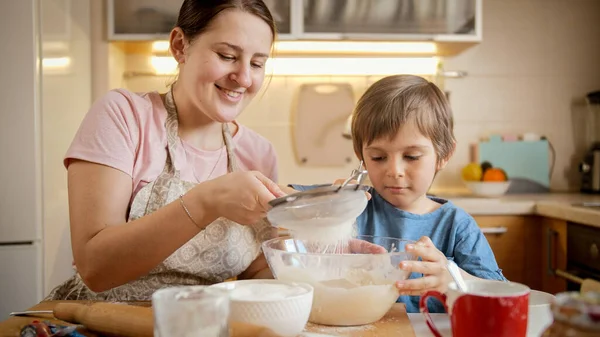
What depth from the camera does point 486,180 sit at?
274 centimetres

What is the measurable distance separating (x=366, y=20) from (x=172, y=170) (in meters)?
1.62

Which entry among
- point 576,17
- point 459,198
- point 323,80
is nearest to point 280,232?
point 459,198

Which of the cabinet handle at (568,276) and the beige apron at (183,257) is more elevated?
the beige apron at (183,257)

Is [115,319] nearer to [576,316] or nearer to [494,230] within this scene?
[576,316]

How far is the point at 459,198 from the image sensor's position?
2.55 meters

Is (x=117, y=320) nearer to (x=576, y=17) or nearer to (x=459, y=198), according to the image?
(x=459, y=198)

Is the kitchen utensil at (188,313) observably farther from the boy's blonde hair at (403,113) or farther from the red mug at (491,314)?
the boy's blonde hair at (403,113)

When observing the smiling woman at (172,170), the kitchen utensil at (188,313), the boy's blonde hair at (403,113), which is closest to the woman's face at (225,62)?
the smiling woman at (172,170)

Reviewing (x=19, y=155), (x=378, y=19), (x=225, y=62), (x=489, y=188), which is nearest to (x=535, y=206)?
(x=489, y=188)

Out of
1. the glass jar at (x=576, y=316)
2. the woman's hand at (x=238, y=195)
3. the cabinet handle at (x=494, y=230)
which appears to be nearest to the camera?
the glass jar at (x=576, y=316)

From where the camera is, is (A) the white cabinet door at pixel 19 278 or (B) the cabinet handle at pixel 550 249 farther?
(B) the cabinet handle at pixel 550 249

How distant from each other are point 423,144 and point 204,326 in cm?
84

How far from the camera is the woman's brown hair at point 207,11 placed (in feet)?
4.33

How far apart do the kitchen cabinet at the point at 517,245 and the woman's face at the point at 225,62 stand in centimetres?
148
